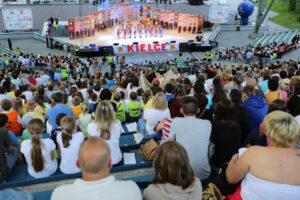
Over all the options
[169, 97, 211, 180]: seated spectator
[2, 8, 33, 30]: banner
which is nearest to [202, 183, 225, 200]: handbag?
[169, 97, 211, 180]: seated spectator

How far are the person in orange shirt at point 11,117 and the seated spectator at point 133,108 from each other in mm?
2305

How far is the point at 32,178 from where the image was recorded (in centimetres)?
362

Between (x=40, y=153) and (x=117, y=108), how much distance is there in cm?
227

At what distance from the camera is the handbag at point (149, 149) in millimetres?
3928

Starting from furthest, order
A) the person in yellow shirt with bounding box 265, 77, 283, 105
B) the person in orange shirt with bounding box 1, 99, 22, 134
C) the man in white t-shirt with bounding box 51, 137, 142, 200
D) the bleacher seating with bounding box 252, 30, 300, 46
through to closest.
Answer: the bleacher seating with bounding box 252, 30, 300, 46 < the person in yellow shirt with bounding box 265, 77, 283, 105 < the person in orange shirt with bounding box 1, 99, 22, 134 < the man in white t-shirt with bounding box 51, 137, 142, 200

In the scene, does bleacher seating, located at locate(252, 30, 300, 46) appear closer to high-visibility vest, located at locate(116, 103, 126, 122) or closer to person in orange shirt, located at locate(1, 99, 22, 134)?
high-visibility vest, located at locate(116, 103, 126, 122)

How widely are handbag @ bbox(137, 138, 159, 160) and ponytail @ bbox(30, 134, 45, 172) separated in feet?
4.85

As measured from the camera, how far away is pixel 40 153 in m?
3.45

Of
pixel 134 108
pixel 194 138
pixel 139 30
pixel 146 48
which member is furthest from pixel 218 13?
pixel 194 138

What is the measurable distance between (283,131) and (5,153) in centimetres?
A: 358

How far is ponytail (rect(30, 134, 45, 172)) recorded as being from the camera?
11.2 feet

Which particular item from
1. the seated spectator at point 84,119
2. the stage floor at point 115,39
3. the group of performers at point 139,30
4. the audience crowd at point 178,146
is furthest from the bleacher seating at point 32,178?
the group of performers at point 139,30

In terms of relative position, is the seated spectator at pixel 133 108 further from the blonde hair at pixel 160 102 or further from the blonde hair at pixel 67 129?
the blonde hair at pixel 67 129

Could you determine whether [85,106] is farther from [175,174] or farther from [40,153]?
[175,174]
